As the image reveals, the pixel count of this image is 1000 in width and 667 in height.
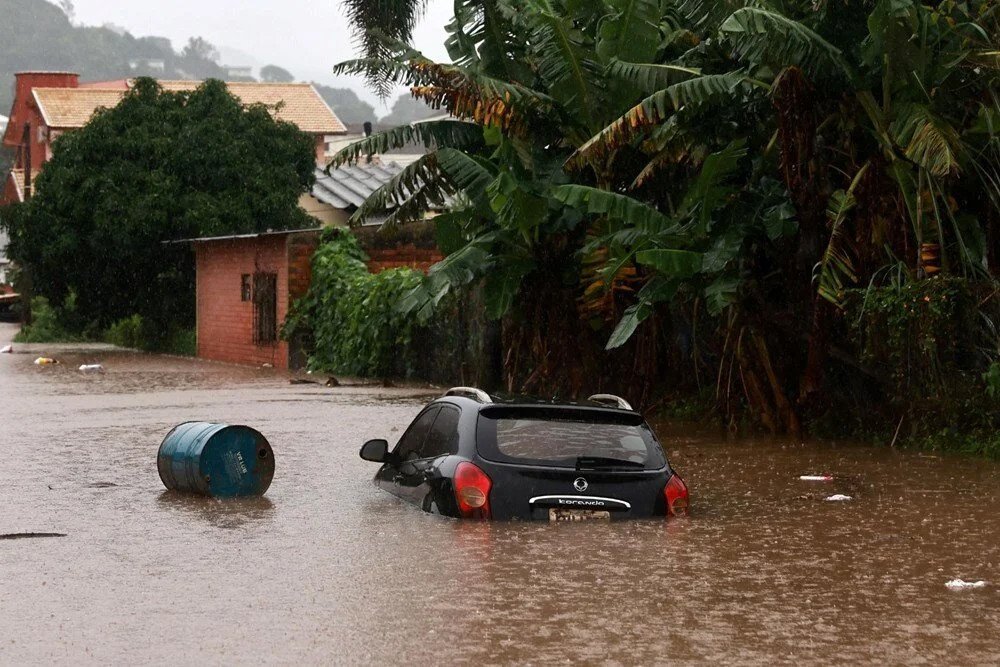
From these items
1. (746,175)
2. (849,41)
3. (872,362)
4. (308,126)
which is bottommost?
(872,362)

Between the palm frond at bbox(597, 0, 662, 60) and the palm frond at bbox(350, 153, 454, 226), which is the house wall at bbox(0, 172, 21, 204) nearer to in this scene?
the palm frond at bbox(350, 153, 454, 226)

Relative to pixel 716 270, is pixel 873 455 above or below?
below

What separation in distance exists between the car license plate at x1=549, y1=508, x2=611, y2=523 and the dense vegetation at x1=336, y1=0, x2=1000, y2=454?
21.8ft

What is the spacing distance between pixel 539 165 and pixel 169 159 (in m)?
24.2

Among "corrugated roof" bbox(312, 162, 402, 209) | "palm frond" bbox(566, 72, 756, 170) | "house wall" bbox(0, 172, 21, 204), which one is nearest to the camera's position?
"palm frond" bbox(566, 72, 756, 170)

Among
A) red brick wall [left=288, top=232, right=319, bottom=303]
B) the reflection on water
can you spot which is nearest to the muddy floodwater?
the reflection on water

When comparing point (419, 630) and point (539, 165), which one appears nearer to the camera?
point (419, 630)

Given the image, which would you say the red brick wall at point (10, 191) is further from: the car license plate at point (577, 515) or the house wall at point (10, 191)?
the car license plate at point (577, 515)

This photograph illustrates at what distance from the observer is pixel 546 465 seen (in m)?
11.3

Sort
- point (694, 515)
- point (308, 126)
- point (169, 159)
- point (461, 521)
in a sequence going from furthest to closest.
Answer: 1. point (308, 126)
2. point (169, 159)
3. point (694, 515)
4. point (461, 521)

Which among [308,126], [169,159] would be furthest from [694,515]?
[308,126]

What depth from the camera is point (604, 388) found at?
2227 centimetres

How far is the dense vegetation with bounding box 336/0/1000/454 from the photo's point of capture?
1723 centimetres

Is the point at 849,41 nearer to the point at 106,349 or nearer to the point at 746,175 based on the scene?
the point at 746,175
